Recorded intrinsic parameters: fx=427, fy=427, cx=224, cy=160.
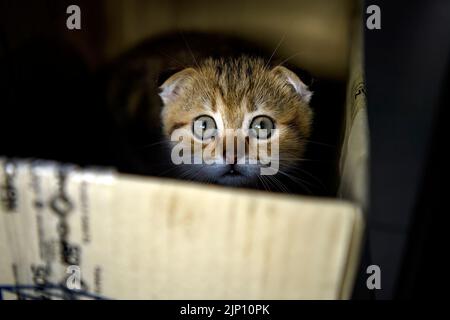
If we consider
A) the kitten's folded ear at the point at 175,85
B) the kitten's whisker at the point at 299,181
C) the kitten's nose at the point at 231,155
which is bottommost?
the kitten's whisker at the point at 299,181

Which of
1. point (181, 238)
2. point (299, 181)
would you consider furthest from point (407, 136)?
point (181, 238)

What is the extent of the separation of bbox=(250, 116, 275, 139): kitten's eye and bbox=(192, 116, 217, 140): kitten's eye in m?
0.07

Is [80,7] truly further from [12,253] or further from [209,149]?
[12,253]

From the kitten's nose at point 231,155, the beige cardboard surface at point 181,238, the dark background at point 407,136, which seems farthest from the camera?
the dark background at point 407,136

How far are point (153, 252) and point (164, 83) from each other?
1.18 feet

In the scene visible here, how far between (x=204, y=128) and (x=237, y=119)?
67 millimetres

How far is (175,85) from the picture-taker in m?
0.77

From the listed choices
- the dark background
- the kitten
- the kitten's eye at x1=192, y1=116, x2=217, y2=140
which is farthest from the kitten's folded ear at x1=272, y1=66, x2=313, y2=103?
the dark background

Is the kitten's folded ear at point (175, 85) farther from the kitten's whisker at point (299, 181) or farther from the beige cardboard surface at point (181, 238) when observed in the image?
the beige cardboard surface at point (181, 238)

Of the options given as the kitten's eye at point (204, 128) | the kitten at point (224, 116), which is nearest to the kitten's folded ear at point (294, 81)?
the kitten at point (224, 116)

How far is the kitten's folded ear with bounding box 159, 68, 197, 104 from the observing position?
0.72 metres

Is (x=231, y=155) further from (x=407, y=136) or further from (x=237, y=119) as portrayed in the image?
(x=407, y=136)

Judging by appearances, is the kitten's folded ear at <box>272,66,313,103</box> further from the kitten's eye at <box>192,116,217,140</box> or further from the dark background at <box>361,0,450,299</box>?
the dark background at <box>361,0,450,299</box>

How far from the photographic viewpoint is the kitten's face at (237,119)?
0.74m
